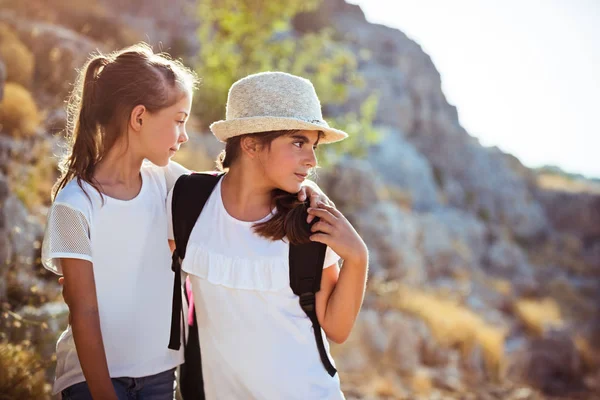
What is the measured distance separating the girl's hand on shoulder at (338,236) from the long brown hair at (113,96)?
72cm

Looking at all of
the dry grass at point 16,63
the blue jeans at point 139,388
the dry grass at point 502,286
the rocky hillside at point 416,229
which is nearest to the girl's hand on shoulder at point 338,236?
the blue jeans at point 139,388

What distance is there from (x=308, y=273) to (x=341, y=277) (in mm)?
119

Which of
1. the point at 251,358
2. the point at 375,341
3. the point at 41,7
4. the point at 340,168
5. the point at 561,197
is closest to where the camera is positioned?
the point at 251,358

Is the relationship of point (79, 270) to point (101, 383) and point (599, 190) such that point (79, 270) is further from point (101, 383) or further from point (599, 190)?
point (599, 190)

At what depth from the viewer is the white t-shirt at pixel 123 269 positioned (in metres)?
2.05

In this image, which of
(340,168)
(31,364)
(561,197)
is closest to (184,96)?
(31,364)

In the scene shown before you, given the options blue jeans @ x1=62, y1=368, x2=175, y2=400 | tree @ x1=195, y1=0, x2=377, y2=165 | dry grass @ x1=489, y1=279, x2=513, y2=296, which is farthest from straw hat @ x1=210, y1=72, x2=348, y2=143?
dry grass @ x1=489, y1=279, x2=513, y2=296

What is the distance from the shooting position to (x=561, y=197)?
→ 2833cm

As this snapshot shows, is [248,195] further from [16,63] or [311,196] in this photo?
[16,63]

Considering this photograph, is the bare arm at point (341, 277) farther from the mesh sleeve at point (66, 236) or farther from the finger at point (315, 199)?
the mesh sleeve at point (66, 236)

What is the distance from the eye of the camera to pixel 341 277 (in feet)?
7.17

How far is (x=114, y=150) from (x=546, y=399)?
9.62m

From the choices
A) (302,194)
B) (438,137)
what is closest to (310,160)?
(302,194)

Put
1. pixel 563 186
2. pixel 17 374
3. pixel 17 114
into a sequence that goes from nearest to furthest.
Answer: pixel 17 374, pixel 17 114, pixel 563 186
